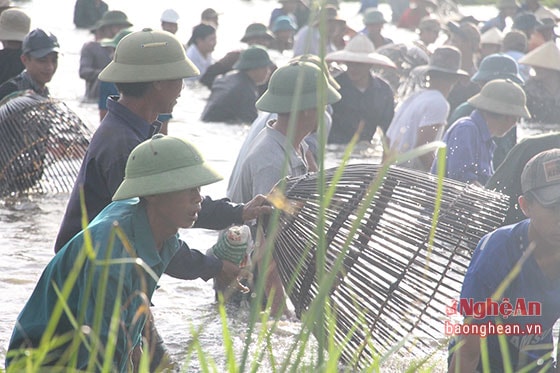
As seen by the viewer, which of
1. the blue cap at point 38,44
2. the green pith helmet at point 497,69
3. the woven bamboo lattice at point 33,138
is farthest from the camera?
the green pith helmet at point 497,69

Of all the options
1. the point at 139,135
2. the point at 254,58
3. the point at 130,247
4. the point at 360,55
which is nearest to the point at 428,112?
the point at 360,55

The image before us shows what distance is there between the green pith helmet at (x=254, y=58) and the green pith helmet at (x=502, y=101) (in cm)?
442

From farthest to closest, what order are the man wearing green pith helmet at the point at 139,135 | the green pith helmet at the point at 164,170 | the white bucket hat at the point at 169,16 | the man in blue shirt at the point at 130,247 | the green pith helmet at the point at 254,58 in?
the white bucket hat at the point at 169,16 → the green pith helmet at the point at 254,58 → the man wearing green pith helmet at the point at 139,135 → the green pith helmet at the point at 164,170 → the man in blue shirt at the point at 130,247

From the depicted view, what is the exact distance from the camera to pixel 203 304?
6.49 meters

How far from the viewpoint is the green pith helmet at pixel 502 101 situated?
22.9ft

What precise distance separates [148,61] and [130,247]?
4.97 ft

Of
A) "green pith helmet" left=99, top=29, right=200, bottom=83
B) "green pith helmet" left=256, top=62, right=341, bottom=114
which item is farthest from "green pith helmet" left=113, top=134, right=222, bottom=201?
"green pith helmet" left=256, top=62, right=341, bottom=114

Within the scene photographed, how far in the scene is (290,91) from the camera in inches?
208

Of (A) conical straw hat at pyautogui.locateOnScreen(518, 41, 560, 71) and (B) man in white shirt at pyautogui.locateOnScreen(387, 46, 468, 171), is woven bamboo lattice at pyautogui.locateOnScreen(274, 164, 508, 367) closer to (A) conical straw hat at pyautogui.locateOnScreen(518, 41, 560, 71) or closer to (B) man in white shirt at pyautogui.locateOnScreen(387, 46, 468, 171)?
(B) man in white shirt at pyautogui.locateOnScreen(387, 46, 468, 171)

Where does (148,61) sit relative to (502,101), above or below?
above

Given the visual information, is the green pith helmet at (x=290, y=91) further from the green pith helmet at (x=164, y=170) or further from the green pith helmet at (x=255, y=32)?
the green pith helmet at (x=255, y=32)

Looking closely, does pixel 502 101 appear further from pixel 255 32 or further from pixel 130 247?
pixel 255 32

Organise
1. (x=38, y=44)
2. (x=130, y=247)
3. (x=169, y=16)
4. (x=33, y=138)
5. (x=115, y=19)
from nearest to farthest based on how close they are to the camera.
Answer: (x=130, y=247) < (x=38, y=44) < (x=33, y=138) < (x=115, y=19) < (x=169, y=16)

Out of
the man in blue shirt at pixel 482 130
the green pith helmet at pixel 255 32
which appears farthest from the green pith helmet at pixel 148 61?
the green pith helmet at pixel 255 32
